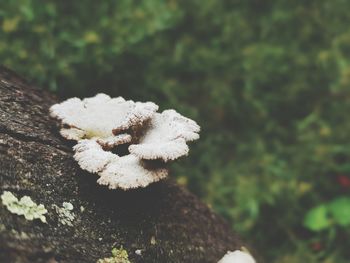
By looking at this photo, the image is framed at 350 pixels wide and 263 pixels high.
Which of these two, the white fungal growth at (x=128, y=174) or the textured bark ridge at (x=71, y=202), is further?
the white fungal growth at (x=128, y=174)

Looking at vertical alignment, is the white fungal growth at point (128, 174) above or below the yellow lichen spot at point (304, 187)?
below

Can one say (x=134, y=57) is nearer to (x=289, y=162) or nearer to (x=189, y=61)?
(x=189, y=61)

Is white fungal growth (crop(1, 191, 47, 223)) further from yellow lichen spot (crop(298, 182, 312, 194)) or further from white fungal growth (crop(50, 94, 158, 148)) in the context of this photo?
yellow lichen spot (crop(298, 182, 312, 194))

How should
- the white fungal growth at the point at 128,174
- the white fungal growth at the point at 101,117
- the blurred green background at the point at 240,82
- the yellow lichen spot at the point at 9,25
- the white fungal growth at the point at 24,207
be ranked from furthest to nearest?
1. the blurred green background at the point at 240,82
2. the yellow lichen spot at the point at 9,25
3. the white fungal growth at the point at 101,117
4. the white fungal growth at the point at 128,174
5. the white fungal growth at the point at 24,207

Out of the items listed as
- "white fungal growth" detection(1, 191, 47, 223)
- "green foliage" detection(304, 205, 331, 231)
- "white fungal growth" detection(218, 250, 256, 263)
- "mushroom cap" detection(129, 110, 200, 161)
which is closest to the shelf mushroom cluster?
"mushroom cap" detection(129, 110, 200, 161)

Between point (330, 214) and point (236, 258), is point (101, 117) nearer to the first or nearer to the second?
point (236, 258)

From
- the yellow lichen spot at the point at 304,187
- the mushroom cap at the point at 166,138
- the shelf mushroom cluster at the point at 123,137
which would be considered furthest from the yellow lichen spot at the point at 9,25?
the yellow lichen spot at the point at 304,187

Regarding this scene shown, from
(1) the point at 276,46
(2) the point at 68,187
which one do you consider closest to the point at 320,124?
(1) the point at 276,46

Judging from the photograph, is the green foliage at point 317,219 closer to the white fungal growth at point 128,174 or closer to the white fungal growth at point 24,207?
the white fungal growth at point 128,174
